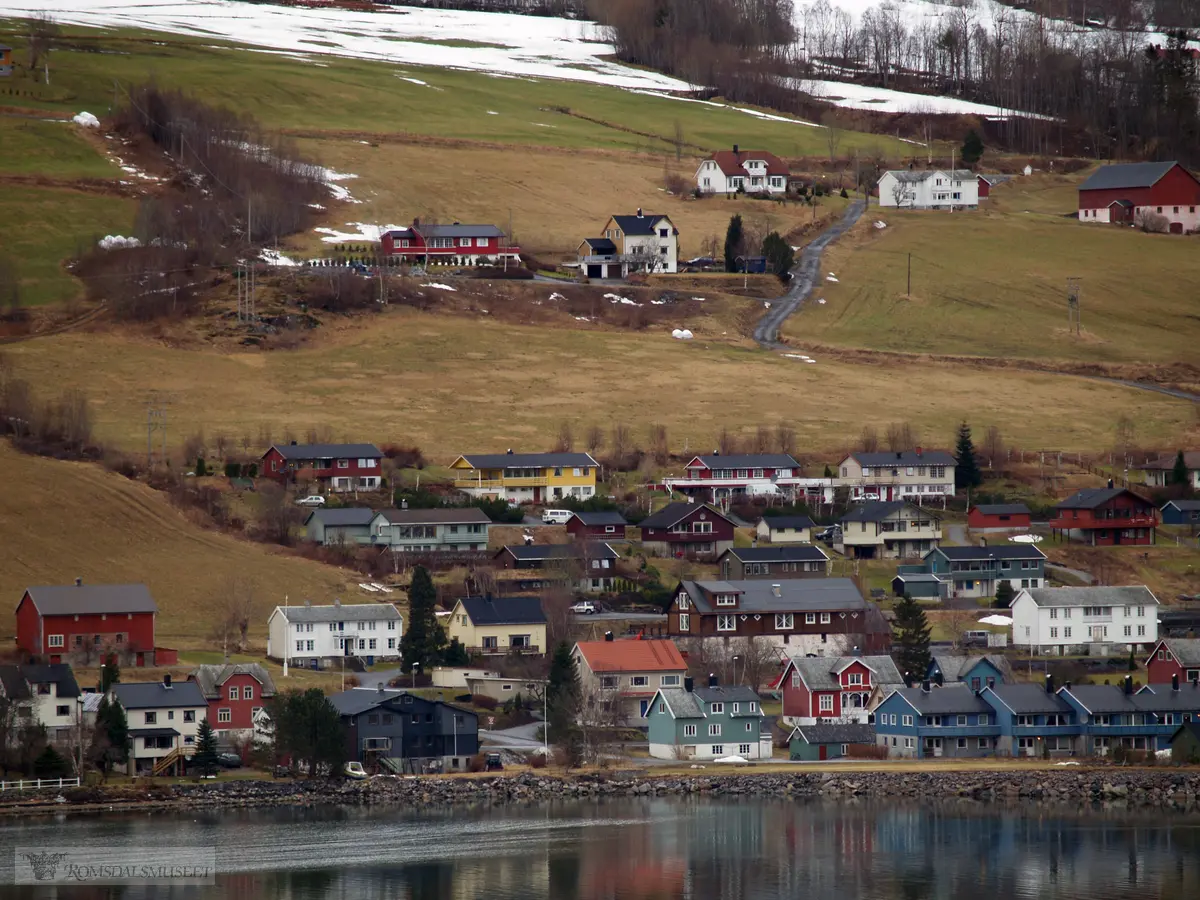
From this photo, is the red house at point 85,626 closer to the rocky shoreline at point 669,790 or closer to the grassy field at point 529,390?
the rocky shoreline at point 669,790

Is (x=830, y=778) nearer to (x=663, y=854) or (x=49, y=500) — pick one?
(x=663, y=854)

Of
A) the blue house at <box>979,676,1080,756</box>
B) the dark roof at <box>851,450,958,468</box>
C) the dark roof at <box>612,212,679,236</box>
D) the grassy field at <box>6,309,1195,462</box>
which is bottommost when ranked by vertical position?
the blue house at <box>979,676,1080,756</box>

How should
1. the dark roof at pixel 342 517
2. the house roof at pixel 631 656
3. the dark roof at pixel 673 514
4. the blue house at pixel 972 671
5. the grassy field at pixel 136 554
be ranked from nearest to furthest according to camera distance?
the blue house at pixel 972 671
the house roof at pixel 631 656
the grassy field at pixel 136 554
the dark roof at pixel 342 517
the dark roof at pixel 673 514

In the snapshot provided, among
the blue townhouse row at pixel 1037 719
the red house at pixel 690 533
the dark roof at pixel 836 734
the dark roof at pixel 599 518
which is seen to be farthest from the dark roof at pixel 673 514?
the blue townhouse row at pixel 1037 719

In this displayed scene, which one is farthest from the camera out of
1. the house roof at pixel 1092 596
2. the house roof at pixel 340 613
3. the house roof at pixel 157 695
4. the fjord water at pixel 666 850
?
the house roof at pixel 1092 596

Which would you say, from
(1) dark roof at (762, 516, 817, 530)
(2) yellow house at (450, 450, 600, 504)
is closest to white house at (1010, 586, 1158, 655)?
(1) dark roof at (762, 516, 817, 530)

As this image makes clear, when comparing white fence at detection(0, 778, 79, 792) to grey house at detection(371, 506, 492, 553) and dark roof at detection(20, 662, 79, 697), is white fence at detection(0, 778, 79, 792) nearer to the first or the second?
dark roof at detection(20, 662, 79, 697)

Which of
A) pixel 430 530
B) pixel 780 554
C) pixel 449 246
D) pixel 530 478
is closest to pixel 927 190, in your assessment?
pixel 449 246
